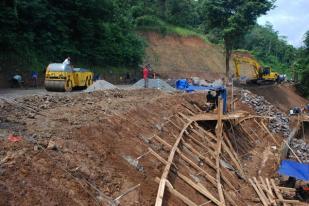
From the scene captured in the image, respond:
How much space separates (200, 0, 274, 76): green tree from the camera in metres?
39.1

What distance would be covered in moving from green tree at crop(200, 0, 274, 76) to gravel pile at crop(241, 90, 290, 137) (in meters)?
8.48

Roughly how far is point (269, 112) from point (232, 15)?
12.5 metres

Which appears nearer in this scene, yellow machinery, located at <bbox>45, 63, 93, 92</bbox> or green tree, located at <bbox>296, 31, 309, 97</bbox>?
yellow machinery, located at <bbox>45, 63, 93, 92</bbox>

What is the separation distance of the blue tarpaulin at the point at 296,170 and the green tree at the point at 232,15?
988 inches

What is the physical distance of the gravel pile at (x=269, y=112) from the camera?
1130 inches

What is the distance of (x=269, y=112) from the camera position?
3228cm

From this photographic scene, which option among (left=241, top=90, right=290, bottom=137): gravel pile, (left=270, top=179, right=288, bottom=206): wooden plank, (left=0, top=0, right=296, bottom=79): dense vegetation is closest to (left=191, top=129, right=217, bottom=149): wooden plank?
(left=270, top=179, right=288, bottom=206): wooden plank

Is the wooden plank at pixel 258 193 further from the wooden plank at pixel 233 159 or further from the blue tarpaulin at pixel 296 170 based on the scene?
the blue tarpaulin at pixel 296 170

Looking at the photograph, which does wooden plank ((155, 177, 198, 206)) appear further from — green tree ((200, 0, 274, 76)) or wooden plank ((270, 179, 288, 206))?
green tree ((200, 0, 274, 76))

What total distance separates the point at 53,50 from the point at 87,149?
2556 centimetres

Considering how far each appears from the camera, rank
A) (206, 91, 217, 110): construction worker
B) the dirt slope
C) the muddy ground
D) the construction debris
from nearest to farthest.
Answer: the muddy ground
the construction debris
(206, 91, 217, 110): construction worker
the dirt slope

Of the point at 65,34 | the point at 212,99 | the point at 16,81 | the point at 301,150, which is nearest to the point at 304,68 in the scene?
the point at 301,150

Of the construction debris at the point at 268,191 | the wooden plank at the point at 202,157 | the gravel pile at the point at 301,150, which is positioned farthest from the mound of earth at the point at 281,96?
the wooden plank at the point at 202,157

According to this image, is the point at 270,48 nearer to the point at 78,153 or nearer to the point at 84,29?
the point at 84,29
